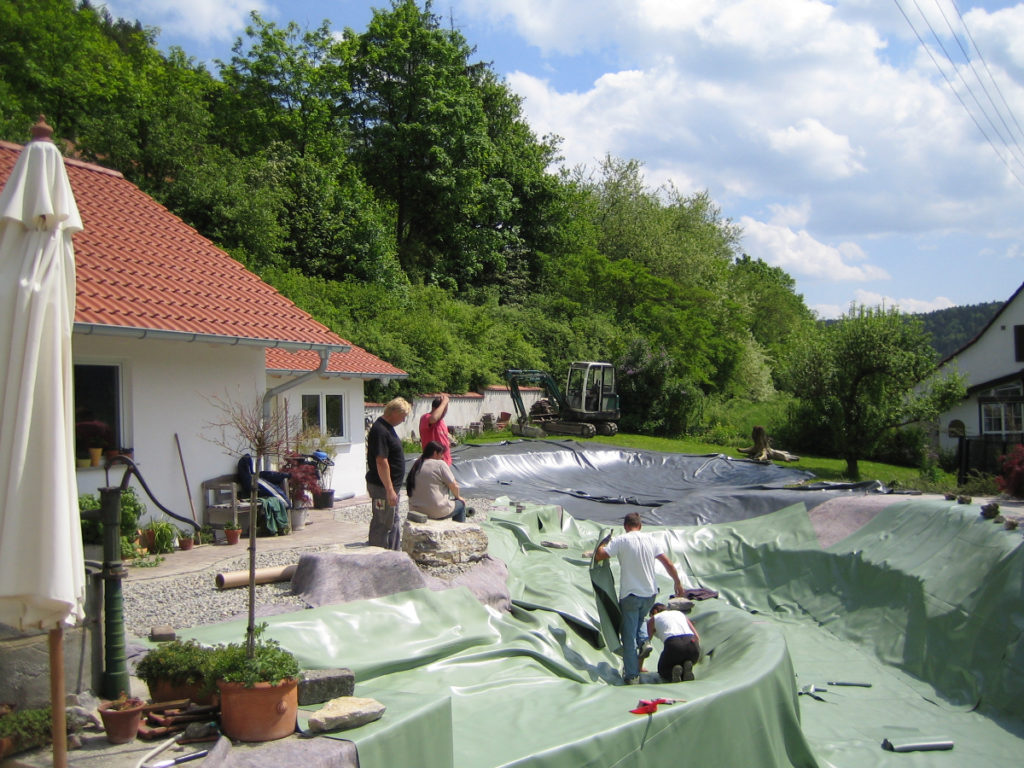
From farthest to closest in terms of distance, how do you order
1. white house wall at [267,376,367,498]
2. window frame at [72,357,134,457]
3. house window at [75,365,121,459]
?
white house wall at [267,376,367,498]
window frame at [72,357,134,457]
house window at [75,365,121,459]

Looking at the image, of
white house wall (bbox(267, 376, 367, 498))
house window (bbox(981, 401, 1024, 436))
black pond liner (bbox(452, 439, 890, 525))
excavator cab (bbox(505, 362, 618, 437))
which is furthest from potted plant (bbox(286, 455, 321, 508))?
house window (bbox(981, 401, 1024, 436))

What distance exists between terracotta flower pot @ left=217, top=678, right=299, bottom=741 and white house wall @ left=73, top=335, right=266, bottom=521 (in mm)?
5540

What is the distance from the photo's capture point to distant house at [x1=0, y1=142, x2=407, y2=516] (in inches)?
348

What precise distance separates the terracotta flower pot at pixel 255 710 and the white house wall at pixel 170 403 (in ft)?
18.2

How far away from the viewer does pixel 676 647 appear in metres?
7.29

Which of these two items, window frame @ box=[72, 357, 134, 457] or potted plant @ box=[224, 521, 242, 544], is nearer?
window frame @ box=[72, 357, 134, 457]

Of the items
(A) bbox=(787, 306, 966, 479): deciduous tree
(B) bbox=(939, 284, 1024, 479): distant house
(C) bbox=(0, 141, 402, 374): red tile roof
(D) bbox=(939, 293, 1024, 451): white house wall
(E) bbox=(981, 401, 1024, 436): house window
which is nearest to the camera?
(C) bbox=(0, 141, 402, 374): red tile roof

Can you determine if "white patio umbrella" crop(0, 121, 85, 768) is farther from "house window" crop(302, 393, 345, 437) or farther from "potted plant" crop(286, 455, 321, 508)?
"house window" crop(302, 393, 345, 437)

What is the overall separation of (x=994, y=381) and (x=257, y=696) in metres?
29.3

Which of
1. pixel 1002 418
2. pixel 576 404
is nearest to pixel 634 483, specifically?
pixel 576 404

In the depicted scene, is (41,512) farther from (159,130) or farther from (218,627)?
(159,130)

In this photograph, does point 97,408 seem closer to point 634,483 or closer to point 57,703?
point 57,703

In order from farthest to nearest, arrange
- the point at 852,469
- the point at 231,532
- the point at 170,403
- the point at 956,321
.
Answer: the point at 956,321, the point at 852,469, the point at 231,532, the point at 170,403

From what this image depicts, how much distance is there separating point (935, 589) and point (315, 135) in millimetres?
28009
